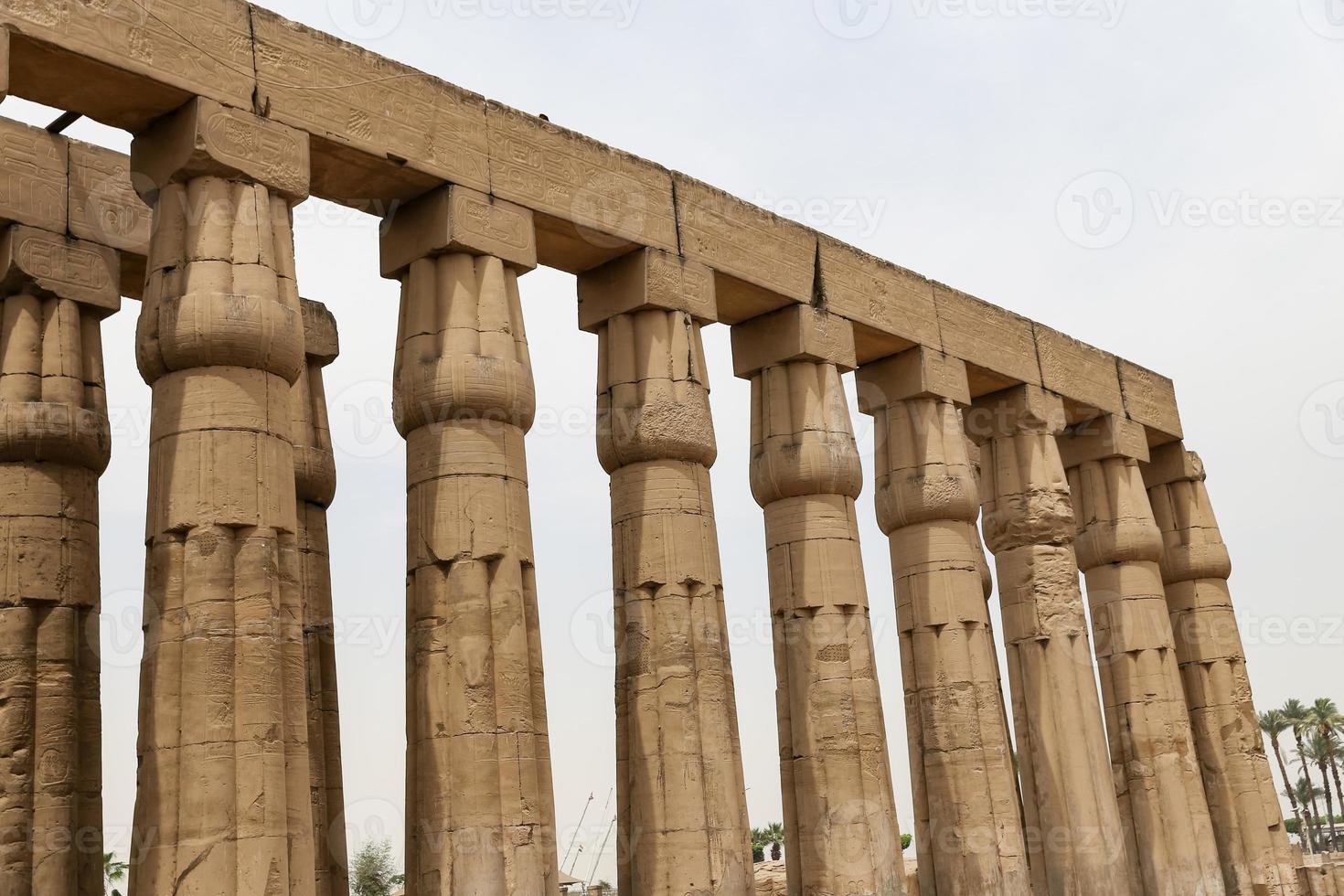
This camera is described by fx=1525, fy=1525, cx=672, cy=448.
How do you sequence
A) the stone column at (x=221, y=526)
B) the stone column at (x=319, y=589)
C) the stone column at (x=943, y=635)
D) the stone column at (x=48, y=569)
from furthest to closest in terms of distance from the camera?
the stone column at (x=943, y=635)
the stone column at (x=319, y=589)
the stone column at (x=48, y=569)
the stone column at (x=221, y=526)

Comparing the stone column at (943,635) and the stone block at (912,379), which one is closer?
the stone column at (943,635)

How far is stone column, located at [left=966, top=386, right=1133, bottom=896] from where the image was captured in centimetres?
1973

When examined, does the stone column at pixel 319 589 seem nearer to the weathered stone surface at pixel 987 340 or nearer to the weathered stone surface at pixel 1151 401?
the weathered stone surface at pixel 987 340

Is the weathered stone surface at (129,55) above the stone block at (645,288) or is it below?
above

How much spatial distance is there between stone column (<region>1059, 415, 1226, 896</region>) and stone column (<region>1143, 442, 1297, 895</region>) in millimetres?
1592

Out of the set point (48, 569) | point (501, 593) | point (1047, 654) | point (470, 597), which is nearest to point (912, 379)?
point (1047, 654)

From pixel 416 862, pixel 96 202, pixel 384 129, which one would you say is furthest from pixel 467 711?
pixel 96 202

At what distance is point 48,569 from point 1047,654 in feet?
41.6

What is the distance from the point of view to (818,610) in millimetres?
17266

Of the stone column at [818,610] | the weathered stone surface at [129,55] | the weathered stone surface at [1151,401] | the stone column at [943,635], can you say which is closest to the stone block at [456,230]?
the weathered stone surface at [129,55]

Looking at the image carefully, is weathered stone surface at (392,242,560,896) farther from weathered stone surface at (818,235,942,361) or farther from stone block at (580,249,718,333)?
weathered stone surface at (818,235,942,361)

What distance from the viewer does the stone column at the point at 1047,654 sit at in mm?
19734

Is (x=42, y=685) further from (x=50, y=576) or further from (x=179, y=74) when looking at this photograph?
(x=179, y=74)

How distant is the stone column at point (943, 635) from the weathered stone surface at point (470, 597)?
663 cm
